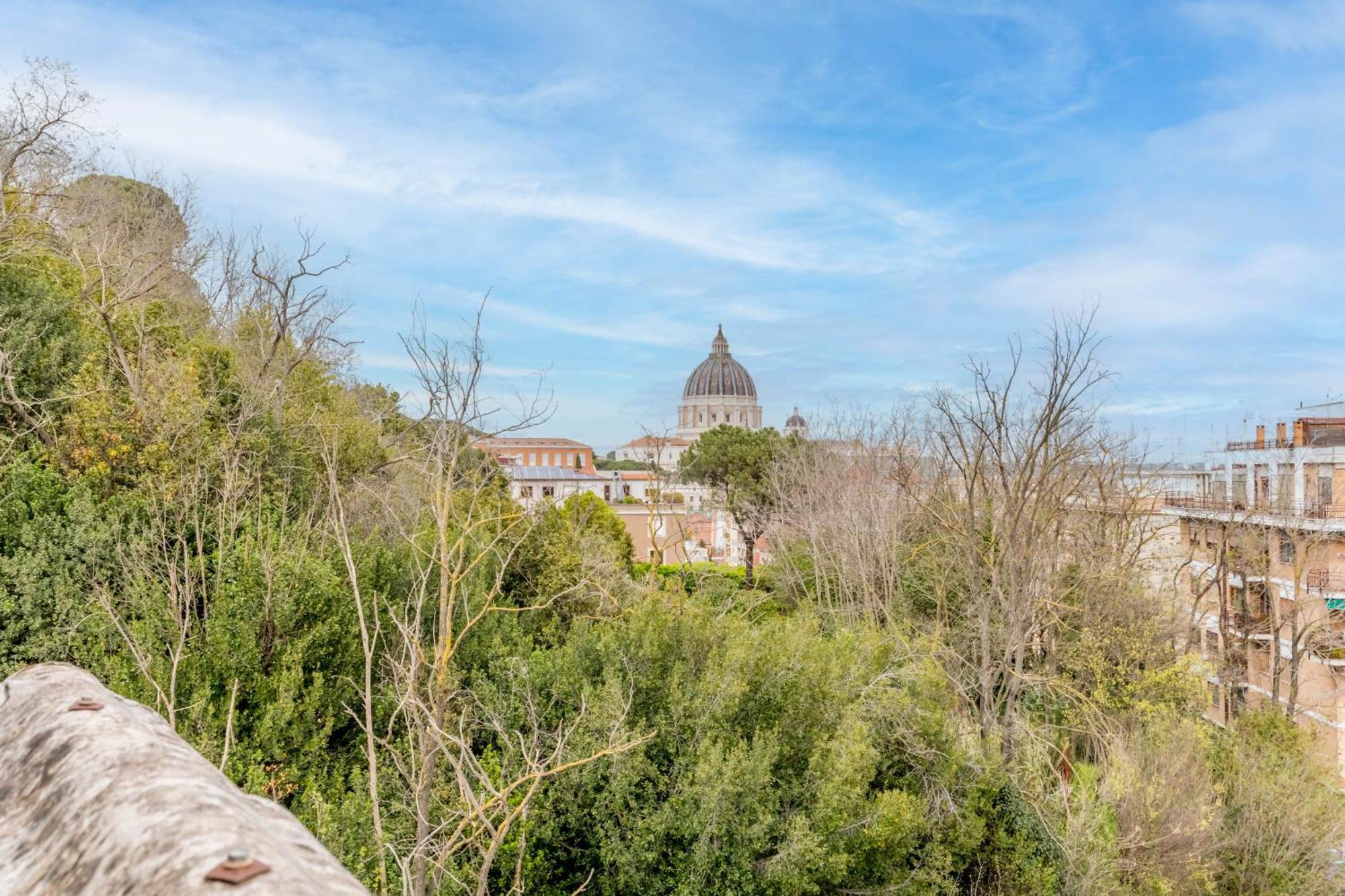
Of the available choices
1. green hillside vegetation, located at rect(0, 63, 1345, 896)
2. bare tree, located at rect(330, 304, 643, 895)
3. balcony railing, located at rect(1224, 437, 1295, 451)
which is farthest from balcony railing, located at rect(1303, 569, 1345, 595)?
bare tree, located at rect(330, 304, 643, 895)

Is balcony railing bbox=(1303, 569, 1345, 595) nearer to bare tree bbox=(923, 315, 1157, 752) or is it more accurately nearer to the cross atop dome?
bare tree bbox=(923, 315, 1157, 752)

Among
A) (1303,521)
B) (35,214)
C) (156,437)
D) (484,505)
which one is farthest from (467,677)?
(1303,521)

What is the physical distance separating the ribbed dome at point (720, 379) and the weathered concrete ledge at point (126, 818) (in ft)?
311

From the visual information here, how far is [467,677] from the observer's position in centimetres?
927

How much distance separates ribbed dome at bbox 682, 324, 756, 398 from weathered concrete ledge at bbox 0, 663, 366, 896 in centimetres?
9471

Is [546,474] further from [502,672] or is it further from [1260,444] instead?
[502,672]

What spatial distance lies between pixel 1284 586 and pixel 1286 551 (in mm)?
1708

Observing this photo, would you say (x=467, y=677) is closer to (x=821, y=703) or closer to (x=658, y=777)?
(x=658, y=777)

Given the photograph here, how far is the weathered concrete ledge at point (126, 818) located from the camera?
0.98 m

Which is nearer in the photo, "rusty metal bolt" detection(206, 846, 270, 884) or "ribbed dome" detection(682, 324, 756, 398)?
"rusty metal bolt" detection(206, 846, 270, 884)

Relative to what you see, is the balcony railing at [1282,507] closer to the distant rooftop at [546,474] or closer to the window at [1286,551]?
the window at [1286,551]

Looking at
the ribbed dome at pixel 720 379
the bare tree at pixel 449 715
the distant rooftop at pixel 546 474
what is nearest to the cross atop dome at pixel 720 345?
the ribbed dome at pixel 720 379

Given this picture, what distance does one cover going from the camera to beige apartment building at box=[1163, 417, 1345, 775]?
18250 millimetres

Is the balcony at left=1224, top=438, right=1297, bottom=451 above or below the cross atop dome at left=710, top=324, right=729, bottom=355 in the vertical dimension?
below
